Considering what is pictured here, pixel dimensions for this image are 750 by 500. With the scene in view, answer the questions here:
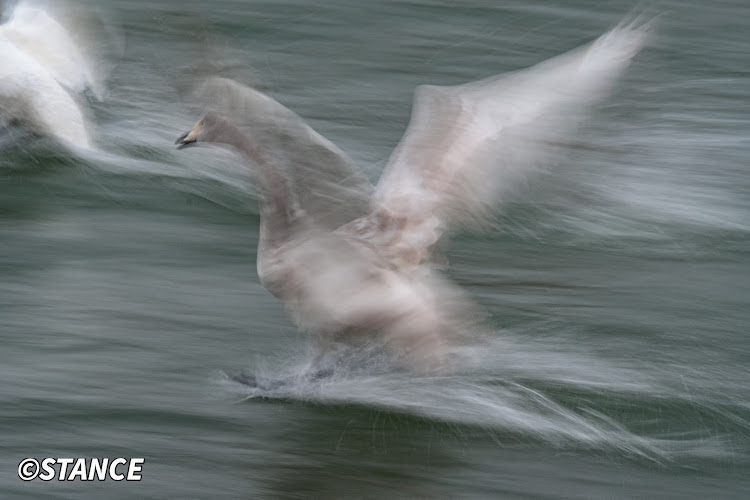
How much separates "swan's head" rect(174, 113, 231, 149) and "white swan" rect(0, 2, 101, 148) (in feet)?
7.28

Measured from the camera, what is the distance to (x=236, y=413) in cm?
474


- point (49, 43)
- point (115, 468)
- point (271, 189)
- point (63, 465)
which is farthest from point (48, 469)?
point (49, 43)

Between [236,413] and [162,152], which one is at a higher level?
[162,152]

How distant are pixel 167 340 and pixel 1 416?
717mm

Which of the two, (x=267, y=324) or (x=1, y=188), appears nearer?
(x=267, y=324)

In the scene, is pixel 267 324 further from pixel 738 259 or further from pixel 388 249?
pixel 738 259

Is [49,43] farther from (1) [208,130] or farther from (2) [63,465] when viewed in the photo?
(2) [63,465]

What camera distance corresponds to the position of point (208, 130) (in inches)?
186

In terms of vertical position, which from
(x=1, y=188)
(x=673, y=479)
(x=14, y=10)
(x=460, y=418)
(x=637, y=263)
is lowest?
(x=673, y=479)

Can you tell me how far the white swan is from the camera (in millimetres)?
6785

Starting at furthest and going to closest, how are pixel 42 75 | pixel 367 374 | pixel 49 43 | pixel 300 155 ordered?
pixel 49 43, pixel 42 75, pixel 367 374, pixel 300 155

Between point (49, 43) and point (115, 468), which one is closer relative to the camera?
point (115, 468)

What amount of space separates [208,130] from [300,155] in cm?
31

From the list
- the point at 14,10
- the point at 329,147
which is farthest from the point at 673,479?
the point at 14,10
